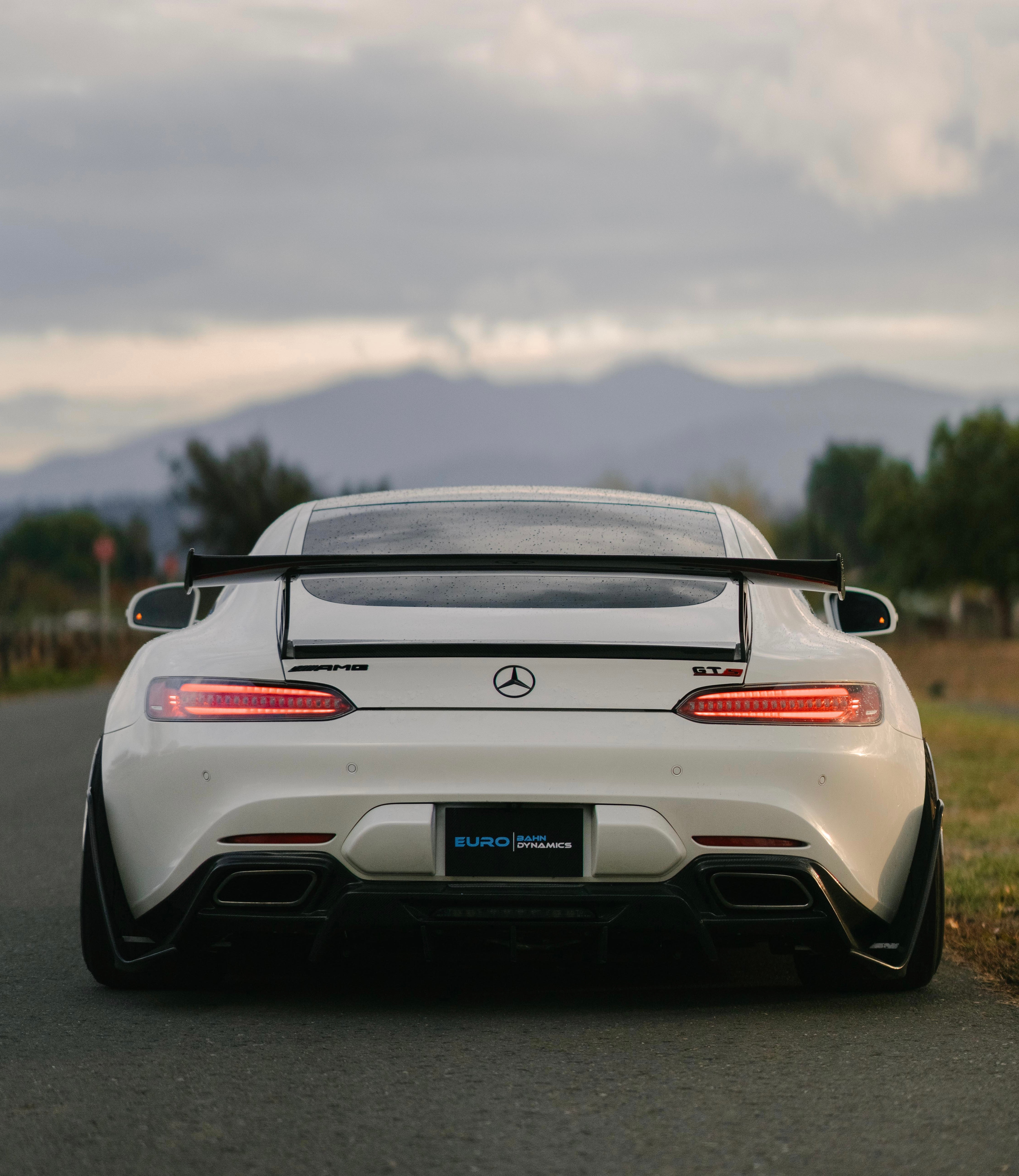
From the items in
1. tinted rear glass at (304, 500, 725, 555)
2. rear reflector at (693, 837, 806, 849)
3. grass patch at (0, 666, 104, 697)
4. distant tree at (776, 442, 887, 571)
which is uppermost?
tinted rear glass at (304, 500, 725, 555)

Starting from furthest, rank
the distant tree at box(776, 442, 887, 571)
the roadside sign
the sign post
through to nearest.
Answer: the distant tree at box(776, 442, 887, 571) < the roadside sign < the sign post

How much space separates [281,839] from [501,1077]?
0.88 meters

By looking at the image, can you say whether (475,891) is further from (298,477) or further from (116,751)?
(298,477)

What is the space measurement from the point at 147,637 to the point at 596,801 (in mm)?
35279

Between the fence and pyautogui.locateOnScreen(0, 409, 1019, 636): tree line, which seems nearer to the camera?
the fence

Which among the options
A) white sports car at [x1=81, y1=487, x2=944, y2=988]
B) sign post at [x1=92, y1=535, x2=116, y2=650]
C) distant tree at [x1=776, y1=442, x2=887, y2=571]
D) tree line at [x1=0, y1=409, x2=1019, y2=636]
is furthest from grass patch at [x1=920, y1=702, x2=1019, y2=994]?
distant tree at [x1=776, y1=442, x2=887, y2=571]

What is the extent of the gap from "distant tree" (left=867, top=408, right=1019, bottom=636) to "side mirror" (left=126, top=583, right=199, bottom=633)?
62119 millimetres

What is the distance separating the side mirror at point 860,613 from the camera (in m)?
5.57

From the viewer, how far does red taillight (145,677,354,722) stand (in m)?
4.48

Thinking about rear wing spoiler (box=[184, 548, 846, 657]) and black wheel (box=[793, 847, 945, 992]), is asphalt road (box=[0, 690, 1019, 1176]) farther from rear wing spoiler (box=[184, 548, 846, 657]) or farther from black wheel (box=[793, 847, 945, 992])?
rear wing spoiler (box=[184, 548, 846, 657])

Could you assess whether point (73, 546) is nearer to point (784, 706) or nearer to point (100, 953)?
point (100, 953)

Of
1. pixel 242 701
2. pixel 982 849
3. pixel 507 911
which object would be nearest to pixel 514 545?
pixel 242 701

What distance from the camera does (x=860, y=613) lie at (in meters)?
5.65

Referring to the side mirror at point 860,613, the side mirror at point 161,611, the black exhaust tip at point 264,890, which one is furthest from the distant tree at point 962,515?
the black exhaust tip at point 264,890
